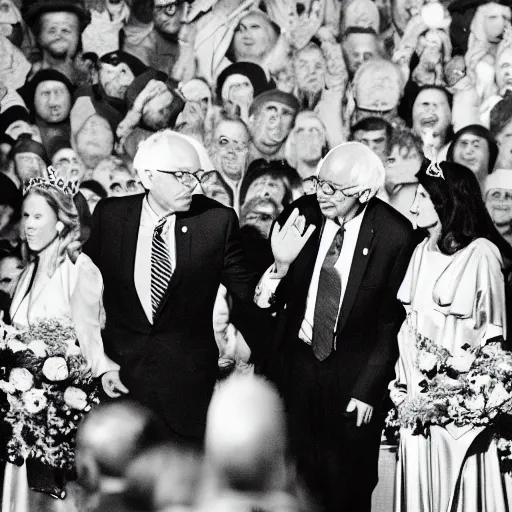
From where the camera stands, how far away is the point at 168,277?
4180 mm

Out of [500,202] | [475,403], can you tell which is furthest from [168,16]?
[475,403]

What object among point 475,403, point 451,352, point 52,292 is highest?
point 52,292

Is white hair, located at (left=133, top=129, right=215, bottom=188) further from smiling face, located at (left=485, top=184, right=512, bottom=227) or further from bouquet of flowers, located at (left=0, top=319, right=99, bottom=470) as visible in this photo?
smiling face, located at (left=485, top=184, right=512, bottom=227)

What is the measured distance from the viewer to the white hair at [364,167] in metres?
4.16

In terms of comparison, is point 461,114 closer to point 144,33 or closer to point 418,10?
point 418,10

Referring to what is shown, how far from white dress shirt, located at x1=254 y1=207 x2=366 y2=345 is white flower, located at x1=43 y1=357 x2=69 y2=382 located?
3.06 ft

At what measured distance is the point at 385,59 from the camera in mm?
4227

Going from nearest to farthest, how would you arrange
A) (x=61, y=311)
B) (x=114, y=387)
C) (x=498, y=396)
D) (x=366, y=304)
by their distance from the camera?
(x=498, y=396), (x=366, y=304), (x=114, y=387), (x=61, y=311)

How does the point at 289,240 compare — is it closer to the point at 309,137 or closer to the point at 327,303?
the point at 327,303

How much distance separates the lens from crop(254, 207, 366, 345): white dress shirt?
413 centimetres

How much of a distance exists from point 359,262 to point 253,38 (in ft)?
3.82

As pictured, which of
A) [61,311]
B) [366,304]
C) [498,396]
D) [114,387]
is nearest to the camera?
[498,396]

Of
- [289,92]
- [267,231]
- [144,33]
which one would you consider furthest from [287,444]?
[144,33]

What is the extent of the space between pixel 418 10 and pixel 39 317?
7.42 feet
